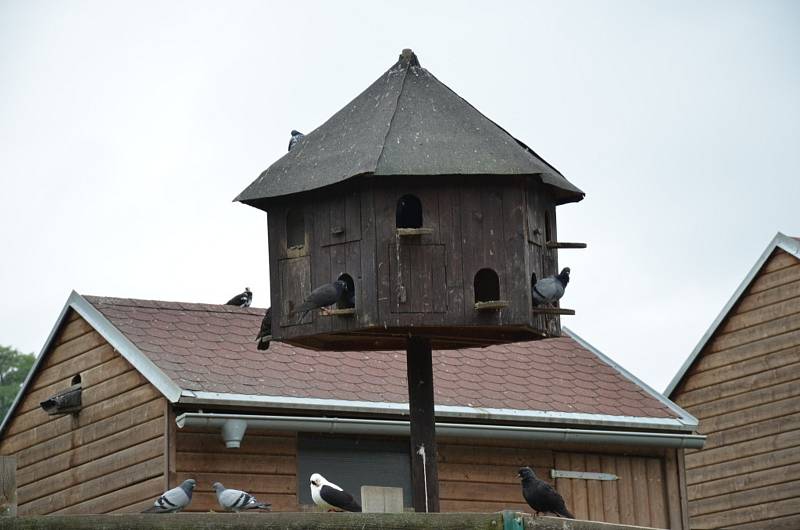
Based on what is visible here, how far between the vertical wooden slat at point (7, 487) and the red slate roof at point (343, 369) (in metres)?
6.54

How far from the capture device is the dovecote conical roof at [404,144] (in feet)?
35.7

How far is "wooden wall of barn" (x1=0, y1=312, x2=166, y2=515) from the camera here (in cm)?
1530

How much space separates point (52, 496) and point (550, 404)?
5.38 m

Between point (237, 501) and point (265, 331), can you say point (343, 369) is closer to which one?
point (237, 501)

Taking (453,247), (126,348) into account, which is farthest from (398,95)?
(126,348)

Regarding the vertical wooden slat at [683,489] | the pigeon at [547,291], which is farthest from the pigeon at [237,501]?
the vertical wooden slat at [683,489]

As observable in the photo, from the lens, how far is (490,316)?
35.5 feet

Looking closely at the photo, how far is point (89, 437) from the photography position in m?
16.4

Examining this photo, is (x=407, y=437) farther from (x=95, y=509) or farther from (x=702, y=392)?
(x=702, y=392)

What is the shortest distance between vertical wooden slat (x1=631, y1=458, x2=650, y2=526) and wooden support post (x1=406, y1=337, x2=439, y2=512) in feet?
22.8

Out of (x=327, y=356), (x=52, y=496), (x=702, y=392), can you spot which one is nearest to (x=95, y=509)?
(x=52, y=496)

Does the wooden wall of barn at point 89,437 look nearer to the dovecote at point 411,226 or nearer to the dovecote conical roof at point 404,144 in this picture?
the dovecote at point 411,226

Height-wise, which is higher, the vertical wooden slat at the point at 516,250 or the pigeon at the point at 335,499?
the vertical wooden slat at the point at 516,250

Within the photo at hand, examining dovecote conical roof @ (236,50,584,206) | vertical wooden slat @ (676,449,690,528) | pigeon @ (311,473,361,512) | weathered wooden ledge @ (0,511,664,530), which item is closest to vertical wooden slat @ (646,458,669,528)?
vertical wooden slat @ (676,449,690,528)
